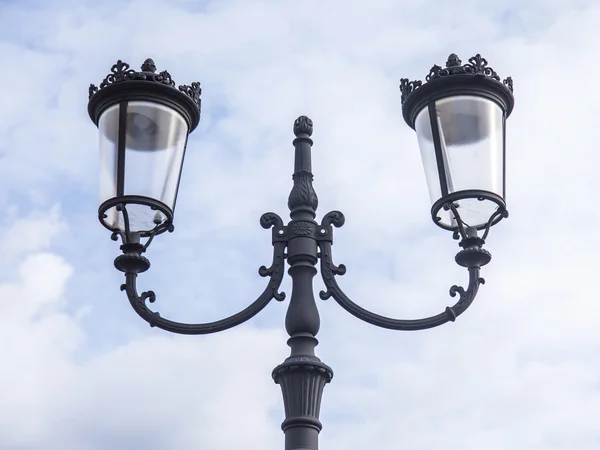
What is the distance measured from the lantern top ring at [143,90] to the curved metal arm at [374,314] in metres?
1.13

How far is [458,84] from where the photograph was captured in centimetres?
709

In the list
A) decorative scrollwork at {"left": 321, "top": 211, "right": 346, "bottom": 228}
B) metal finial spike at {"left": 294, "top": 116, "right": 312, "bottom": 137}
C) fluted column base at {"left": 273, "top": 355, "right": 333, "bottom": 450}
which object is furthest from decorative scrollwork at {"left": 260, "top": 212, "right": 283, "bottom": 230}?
fluted column base at {"left": 273, "top": 355, "right": 333, "bottom": 450}

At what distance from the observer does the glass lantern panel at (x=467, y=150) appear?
22.8ft

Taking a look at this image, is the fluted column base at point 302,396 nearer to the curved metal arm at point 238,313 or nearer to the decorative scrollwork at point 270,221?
the curved metal arm at point 238,313

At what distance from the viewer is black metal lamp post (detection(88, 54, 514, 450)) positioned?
6918mm

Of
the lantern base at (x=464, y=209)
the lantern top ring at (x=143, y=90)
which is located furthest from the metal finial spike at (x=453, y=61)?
the lantern top ring at (x=143, y=90)

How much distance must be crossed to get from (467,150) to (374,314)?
3.65 ft

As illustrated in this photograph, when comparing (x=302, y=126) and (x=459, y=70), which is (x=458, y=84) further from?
(x=302, y=126)

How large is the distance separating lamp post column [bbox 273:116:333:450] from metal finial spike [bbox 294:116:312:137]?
218 millimetres

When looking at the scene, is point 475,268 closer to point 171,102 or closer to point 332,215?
point 332,215

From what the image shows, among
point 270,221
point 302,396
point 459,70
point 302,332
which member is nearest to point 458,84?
point 459,70

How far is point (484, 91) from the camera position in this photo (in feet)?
23.4

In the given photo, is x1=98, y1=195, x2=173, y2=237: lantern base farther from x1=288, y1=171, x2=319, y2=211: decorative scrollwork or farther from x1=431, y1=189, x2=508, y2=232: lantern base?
x1=431, y1=189, x2=508, y2=232: lantern base

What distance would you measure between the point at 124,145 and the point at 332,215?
1287 millimetres
